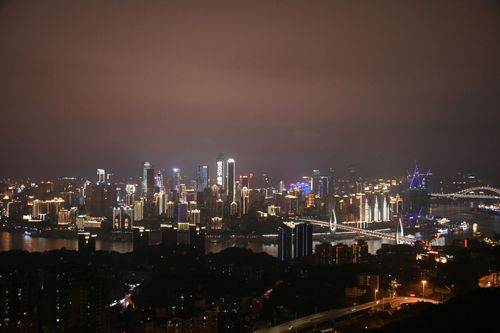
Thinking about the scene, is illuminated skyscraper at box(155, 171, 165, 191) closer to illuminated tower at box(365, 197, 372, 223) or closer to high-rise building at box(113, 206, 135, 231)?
high-rise building at box(113, 206, 135, 231)

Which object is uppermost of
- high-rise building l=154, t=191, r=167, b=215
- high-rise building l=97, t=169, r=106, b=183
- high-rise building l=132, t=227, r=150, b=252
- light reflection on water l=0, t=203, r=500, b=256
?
high-rise building l=97, t=169, r=106, b=183

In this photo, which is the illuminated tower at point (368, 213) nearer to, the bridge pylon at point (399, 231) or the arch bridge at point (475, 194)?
the bridge pylon at point (399, 231)

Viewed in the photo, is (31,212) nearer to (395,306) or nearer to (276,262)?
(276,262)

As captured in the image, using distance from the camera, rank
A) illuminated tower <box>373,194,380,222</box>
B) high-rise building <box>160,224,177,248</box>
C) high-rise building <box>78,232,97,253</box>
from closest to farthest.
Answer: high-rise building <box>78,232,97,253</box> < high-rise building <box>160,224,177,248</box> < illuminated tower <box>373,194,380,222</box>

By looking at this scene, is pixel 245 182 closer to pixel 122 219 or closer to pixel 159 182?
pixel 159 182

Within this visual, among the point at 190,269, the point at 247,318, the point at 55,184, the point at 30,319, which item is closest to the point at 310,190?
the point at 55,184

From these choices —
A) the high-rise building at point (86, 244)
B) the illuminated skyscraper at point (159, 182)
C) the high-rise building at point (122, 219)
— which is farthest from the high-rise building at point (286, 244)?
the illuminated skyscraper at point (159, 182)

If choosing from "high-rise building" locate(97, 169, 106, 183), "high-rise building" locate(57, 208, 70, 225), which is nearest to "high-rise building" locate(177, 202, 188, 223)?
"high-rise building" locate(97, 169, 106, 183)
